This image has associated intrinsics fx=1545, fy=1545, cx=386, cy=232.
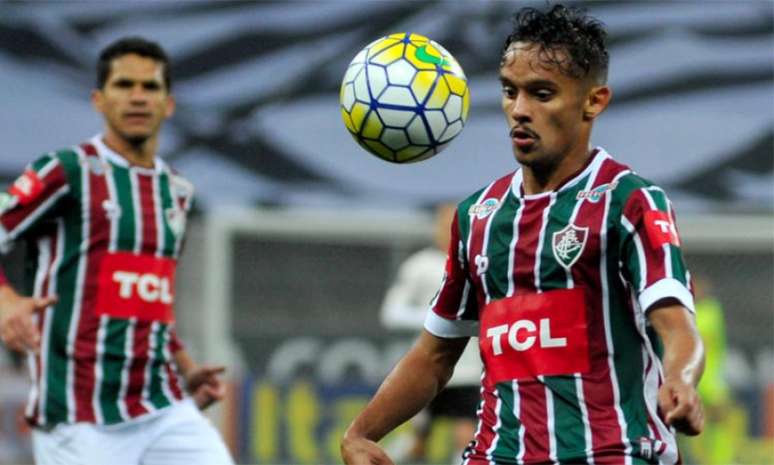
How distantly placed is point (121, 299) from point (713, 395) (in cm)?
813

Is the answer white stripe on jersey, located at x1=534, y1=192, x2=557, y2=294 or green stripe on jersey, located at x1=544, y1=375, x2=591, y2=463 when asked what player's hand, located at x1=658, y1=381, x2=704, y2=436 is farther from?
white stripe on jersey, located at x1=534, y1=192, x2=557, y2=294

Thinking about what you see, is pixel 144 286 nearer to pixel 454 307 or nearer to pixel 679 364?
pixel 454 307

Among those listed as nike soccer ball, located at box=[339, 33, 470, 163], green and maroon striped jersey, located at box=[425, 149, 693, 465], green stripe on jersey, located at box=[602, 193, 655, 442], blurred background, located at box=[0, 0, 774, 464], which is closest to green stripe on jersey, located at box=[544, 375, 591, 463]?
green and maroon striped jersey, located at box=[425, 149, 693, 465]

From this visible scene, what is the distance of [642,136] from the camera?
1400 cm

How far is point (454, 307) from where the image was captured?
13.8 feet

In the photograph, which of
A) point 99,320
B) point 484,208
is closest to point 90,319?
point 99,320

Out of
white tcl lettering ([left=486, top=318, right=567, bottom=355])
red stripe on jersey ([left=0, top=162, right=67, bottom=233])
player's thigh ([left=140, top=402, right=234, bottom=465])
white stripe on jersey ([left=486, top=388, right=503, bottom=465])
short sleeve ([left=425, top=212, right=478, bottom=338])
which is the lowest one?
player's thigh ([left=140, top=402, right=234, bottom=465])

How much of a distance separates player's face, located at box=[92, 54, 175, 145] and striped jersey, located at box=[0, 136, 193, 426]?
9.3 inches

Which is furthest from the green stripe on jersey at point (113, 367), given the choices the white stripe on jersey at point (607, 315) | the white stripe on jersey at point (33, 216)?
the white stripe on jersey at point (607, 315)

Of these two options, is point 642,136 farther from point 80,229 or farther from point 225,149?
point 80,229

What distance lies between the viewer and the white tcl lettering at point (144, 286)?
5793 millimetres

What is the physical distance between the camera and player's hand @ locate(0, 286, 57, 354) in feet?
17.4

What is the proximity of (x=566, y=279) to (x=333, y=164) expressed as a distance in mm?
9869

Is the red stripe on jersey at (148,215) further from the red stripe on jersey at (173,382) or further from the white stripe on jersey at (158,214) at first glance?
the red stripe on jersey at (173,382)
